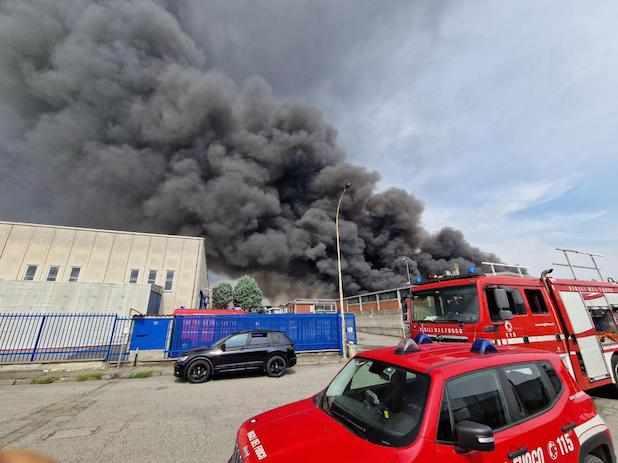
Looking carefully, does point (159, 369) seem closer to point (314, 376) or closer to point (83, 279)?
point (314, 376)

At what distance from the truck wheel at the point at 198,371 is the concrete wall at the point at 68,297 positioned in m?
15.5

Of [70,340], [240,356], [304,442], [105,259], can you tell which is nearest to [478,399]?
[304,442]

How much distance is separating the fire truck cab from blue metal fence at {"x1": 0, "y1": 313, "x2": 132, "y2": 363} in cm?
1111

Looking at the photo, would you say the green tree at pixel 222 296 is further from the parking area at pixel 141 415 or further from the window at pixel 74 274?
the parking area at pixel 141 415

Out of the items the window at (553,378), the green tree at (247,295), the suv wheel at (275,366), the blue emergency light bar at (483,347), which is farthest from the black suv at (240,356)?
the green tree at (247,295)

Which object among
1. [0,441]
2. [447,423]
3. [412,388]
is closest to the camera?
[447,423]

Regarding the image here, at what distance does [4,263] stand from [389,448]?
121 ft

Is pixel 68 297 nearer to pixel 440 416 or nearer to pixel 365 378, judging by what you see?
pixel 365 378

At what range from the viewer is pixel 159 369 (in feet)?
33.6

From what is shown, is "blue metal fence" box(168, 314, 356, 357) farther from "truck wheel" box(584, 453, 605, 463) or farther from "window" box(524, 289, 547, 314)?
"truck wheel" box(584, 453, 605, 463)

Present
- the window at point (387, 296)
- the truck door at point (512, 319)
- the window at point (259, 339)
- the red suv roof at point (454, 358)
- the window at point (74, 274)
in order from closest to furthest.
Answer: the red suv roof at point (454, 358) → the truck door at point (512, 319) → the window at point (259, 339) → the window at point (74, 274) → the window at point (387, 296)

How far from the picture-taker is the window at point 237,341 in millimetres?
8738

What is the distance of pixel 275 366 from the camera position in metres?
9.09

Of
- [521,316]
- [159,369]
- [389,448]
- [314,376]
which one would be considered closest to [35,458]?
[389,448]
